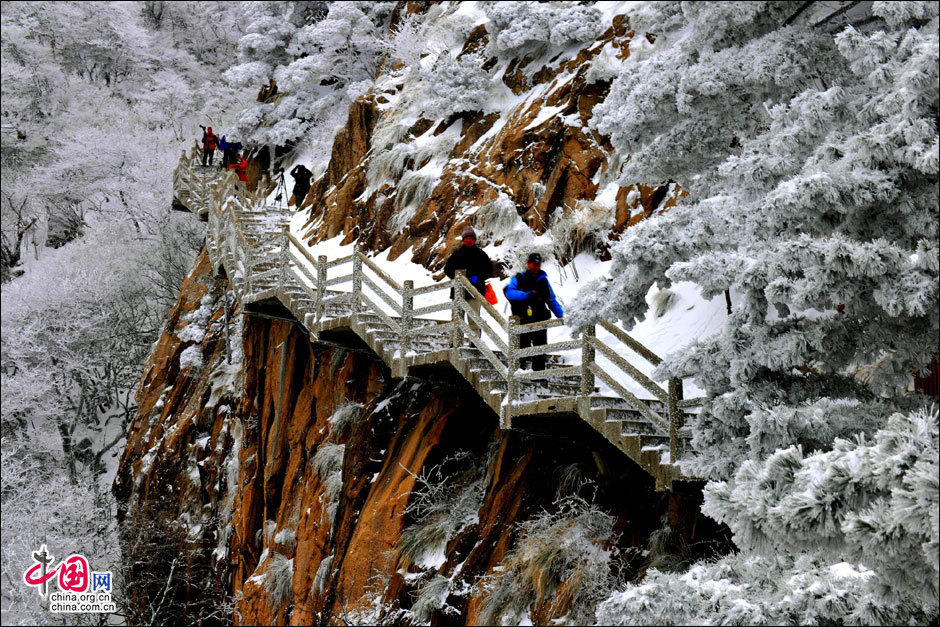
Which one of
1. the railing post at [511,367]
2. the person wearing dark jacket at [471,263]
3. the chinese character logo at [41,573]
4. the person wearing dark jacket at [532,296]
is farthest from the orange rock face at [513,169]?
the chinese character logo at [41,573]

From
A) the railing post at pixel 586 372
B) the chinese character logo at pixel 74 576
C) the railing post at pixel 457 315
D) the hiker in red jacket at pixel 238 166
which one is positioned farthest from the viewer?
the hiker in red jacket at pixel 238 166

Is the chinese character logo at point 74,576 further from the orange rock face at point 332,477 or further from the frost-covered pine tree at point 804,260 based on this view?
the frost-covered pine tree at point 804,260

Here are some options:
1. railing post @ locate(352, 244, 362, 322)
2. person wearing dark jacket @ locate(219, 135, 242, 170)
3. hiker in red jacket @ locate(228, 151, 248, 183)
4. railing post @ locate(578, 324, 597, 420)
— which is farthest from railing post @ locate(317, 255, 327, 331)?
person wearing dark jacket @ locate(219, 135, 242, 170)

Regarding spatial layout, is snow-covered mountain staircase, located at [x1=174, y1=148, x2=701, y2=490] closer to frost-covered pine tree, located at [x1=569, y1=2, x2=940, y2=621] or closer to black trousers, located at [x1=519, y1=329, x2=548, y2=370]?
black trousers, located at [x1=519, y1=329, x2=548, y2=370]

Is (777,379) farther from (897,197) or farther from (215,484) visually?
(215,484)

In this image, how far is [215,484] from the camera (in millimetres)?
18547

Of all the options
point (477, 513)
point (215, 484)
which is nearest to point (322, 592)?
point (477, 513)

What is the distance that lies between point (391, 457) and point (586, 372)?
5.22m

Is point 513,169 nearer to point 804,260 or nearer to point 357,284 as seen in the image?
point 357,284

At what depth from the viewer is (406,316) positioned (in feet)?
33.4

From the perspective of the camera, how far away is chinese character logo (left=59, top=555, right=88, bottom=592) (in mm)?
19500

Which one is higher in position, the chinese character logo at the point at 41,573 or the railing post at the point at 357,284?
the railing post at the point at 357,284

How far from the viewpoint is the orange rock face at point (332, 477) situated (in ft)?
30.7

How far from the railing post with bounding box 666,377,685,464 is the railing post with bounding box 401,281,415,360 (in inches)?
156
